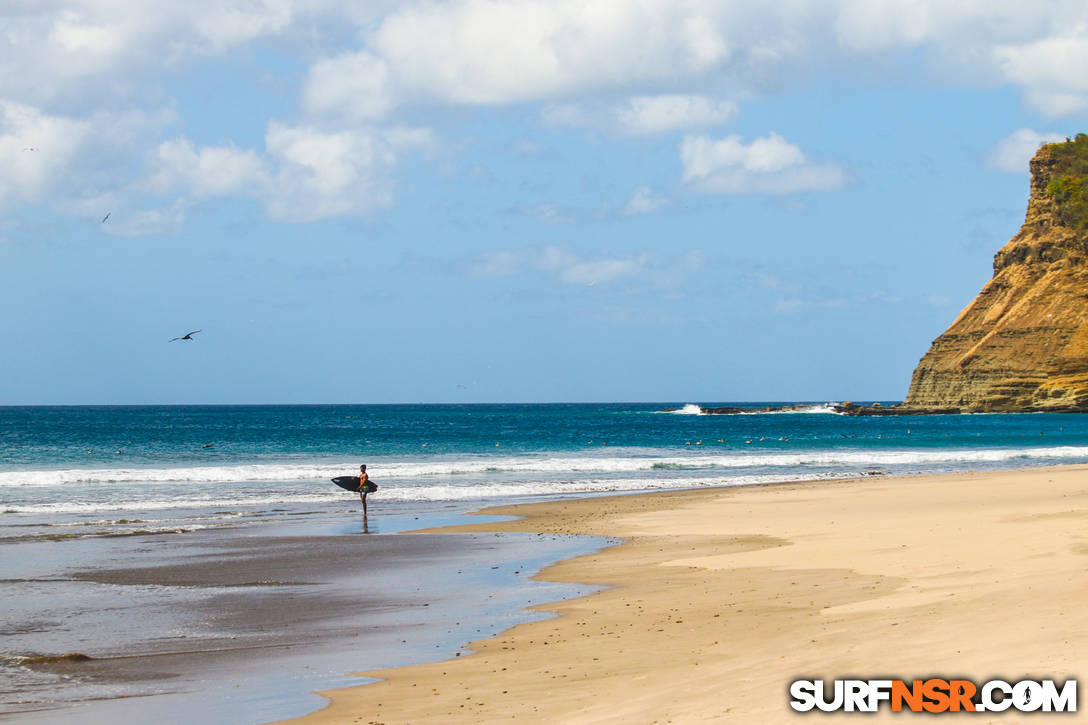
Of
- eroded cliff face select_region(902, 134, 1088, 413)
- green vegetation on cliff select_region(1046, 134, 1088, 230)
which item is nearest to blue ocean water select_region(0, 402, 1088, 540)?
eroded cliff face select_region(902, 134, 1088, 413)

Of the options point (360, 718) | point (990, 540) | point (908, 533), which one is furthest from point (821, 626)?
point (908, 533)

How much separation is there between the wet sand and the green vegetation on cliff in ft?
391

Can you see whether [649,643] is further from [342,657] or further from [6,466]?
[6,466]

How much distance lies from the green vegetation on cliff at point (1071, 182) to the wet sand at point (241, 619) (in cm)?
11915

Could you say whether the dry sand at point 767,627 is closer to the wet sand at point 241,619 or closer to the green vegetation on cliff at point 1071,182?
the wet sand at point 241,619

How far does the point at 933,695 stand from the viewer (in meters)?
7.38

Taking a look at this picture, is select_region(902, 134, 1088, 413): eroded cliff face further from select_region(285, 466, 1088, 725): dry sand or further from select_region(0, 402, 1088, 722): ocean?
select_region(285, 466, 1088, 725): dry sand

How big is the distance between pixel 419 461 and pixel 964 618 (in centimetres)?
4254

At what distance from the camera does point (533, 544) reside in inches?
795

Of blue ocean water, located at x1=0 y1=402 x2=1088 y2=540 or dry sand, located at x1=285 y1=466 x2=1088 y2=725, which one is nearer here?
dry sand, located at x1=285 y1=466 x2=1088 y2=725

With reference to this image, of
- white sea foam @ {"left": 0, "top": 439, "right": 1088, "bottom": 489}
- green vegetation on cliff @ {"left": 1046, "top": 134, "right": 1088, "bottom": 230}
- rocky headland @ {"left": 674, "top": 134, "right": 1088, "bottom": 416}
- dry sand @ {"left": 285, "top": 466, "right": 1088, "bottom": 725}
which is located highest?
green vegetation on cliff @ {"left": 1046, "top": 134, "right": 1088, "bottom": 230}

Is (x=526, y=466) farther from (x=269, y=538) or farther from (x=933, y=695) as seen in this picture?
(x=933, y=695)

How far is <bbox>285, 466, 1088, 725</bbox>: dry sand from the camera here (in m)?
8.12

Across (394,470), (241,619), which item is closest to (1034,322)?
(394,470)
